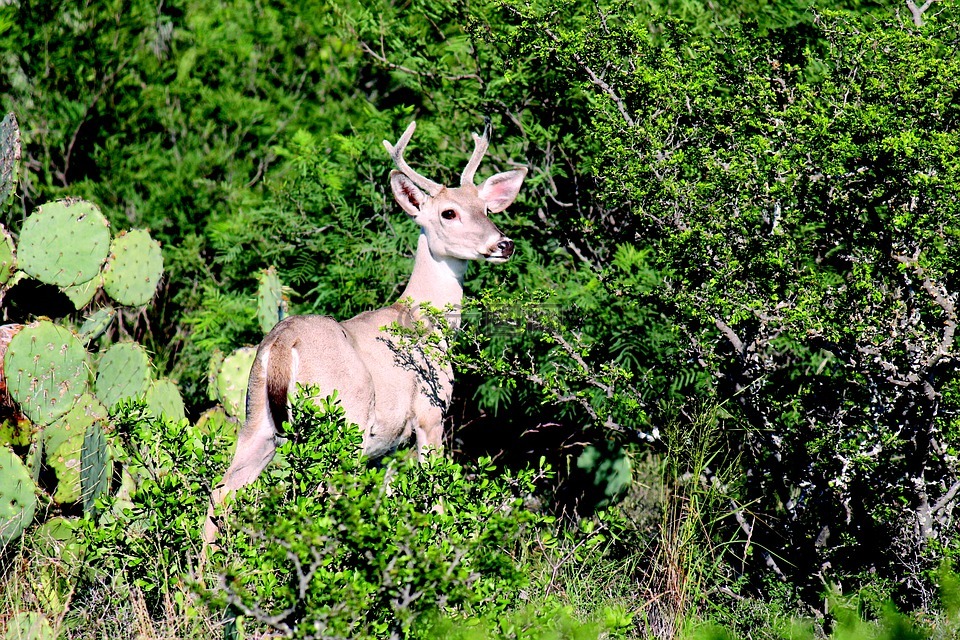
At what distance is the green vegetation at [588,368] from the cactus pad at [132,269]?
2cm

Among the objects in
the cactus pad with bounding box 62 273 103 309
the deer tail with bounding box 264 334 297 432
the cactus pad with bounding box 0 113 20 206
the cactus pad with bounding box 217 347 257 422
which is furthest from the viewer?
the cactus pad with bounding box 217 347 257 422

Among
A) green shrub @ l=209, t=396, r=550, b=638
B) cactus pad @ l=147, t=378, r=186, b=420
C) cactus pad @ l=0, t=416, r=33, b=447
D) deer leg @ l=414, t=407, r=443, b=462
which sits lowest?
cactus pad @ l=147, t=378, r=186, b=420

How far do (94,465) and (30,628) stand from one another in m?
1.22

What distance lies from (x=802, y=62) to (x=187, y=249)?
5351 millimetres

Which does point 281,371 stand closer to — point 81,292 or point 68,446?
point 68,446

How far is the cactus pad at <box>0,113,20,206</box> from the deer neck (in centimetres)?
215

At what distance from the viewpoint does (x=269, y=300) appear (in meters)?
6.43

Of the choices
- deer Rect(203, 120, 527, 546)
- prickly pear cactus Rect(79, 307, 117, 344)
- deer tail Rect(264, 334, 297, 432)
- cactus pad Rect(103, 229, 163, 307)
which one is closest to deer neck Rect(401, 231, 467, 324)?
deer Rect(203, 120, 527, 546)

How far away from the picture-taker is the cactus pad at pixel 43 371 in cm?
557

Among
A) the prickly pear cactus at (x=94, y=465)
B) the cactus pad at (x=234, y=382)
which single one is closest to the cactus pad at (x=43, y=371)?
the prickly pear cactus at (x=94, y=465)

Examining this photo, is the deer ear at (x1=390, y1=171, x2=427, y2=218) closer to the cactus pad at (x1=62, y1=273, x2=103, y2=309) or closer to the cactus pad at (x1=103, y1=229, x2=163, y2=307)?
the cactus pad at (x1=103, y1=229, x2=163, y2=307)

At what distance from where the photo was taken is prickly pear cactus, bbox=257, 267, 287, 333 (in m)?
6.37

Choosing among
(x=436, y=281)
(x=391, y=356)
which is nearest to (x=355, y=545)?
(x=391, y=356)

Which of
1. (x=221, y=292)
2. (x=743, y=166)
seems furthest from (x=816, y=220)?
(x=221, y=292)
